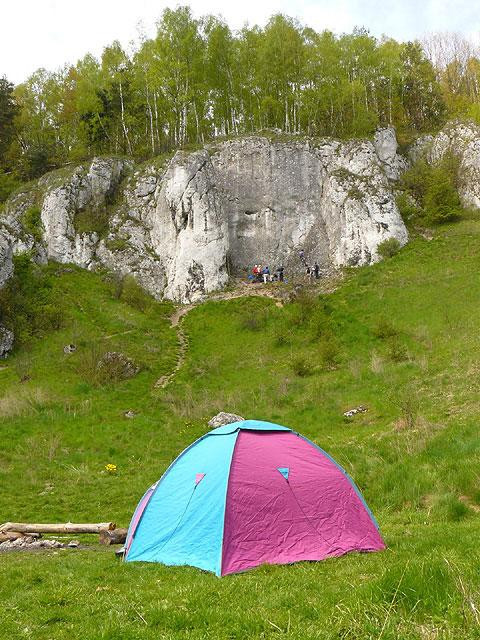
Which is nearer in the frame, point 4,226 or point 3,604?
point 3,604

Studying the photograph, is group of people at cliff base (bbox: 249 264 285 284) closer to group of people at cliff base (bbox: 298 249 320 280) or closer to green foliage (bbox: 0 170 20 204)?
group of people at cliff base (bbox: 298 249 320 280)

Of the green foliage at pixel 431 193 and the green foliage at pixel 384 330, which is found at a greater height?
the green foliage at pixel 431 193

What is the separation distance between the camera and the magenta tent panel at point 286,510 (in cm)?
798

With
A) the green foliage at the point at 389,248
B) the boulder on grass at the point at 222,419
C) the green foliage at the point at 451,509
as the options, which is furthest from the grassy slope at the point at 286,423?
the green foliage at the point at 389,248

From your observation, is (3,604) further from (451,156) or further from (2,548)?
(451,156)

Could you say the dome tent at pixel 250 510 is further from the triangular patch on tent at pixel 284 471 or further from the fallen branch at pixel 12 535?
the fallen branch at pixel 12 535

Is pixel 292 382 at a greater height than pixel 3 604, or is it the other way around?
pixel 3 604

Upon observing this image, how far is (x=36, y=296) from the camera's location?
114 ft

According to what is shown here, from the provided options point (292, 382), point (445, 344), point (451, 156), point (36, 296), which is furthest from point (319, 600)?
point (451, 156)

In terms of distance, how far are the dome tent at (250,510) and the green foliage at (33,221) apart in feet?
134

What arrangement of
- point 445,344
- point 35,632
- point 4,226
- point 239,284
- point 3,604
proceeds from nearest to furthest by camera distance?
point 35,632 < point 3,604 < point 445,344 < point 4,226 < point 239,284

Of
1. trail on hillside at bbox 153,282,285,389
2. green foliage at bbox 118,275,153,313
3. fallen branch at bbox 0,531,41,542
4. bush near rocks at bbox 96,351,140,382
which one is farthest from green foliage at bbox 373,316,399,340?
fallen branch at bbox 0,531,41,542

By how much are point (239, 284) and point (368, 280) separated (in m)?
11.8

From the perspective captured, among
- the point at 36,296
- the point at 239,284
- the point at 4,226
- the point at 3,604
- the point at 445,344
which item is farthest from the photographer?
the point at 239,284
